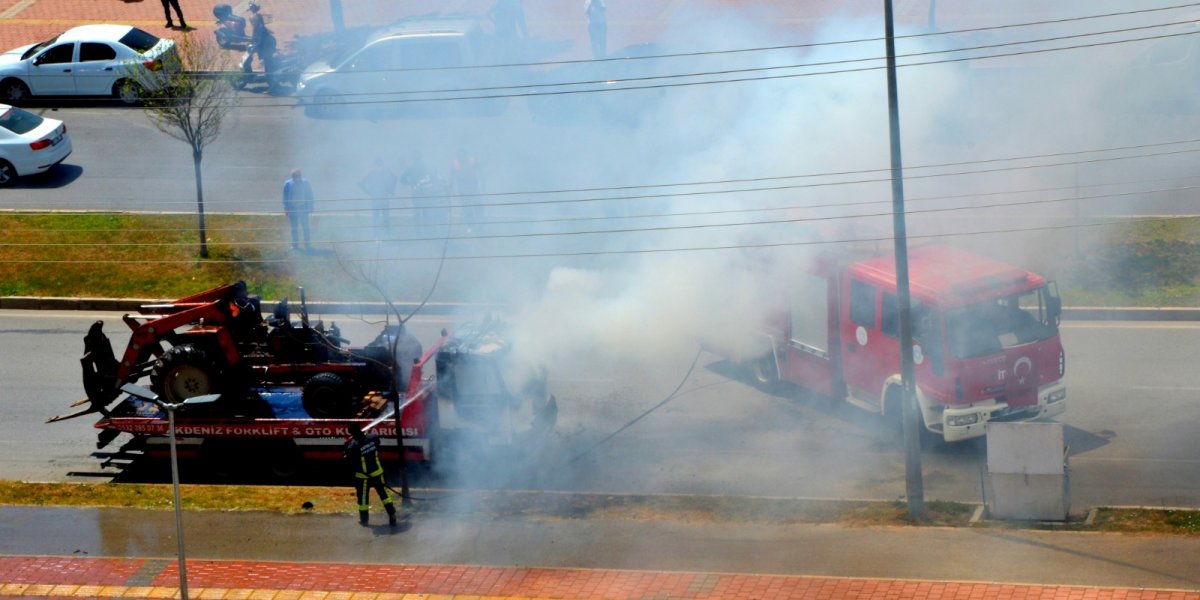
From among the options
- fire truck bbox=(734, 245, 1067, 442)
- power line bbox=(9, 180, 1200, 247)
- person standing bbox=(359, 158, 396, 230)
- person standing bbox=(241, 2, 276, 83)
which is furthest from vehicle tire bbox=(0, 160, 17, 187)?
fire truck bbox=(734, 245, 1067, 442)

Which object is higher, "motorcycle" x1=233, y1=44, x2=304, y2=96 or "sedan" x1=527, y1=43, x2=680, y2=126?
"motorcycle" x1=233, y1=44, x2=304, y2=96

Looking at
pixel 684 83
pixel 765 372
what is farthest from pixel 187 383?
pixel 684 83

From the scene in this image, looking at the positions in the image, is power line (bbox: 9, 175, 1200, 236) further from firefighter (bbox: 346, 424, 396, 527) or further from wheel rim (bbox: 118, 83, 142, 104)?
firefighter (bbox: 346, 424, 396, 527)

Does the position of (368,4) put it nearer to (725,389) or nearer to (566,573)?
(725,389)

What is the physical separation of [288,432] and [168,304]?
94.1 inches

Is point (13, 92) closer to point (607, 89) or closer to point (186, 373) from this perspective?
point (607, 89)

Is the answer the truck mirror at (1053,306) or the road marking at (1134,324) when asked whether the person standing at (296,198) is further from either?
the truck mirror at (1053,306)

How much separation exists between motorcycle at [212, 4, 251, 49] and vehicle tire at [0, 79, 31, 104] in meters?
3.84

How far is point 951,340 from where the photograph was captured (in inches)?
618

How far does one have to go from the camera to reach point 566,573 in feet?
44.5

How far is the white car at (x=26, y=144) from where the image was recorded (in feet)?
84.1

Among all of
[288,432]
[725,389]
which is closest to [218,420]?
[288,432]

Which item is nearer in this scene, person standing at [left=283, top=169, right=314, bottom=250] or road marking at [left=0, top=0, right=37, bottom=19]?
person standing at [left=283, top=169, right=314, bottom=250]

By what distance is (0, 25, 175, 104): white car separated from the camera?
28.0 meters
